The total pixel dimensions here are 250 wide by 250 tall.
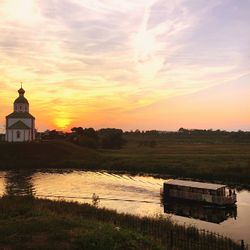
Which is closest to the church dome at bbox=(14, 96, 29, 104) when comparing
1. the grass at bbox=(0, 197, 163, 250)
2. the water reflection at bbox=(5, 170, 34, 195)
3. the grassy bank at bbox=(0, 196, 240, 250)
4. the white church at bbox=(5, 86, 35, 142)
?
the white church at bbox=(5, 86, 35, 142)

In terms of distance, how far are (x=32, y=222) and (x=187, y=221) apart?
61.9 ft

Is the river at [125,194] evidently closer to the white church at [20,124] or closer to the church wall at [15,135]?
the church wall at [15,135]

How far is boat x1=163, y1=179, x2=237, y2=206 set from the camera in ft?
150

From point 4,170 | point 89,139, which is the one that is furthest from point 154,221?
point 89,139

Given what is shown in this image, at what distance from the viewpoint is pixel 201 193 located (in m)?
48.1

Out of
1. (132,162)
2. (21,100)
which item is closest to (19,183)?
(132,162)

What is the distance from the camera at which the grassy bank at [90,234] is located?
20.1m

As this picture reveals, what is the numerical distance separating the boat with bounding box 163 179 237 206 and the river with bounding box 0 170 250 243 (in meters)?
1.12

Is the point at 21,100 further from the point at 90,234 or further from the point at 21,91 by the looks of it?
the point at 90,234

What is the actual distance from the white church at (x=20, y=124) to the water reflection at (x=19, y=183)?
33.0 metres

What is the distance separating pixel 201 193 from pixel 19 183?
32510 mm

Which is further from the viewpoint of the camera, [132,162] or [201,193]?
[132,162]

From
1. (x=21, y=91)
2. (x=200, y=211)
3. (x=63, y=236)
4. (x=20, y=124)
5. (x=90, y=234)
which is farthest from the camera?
(x=21, y=91)

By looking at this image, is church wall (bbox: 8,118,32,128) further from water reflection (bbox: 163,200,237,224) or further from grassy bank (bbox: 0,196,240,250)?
grassy bank (bbox: 0,196,240,250)
